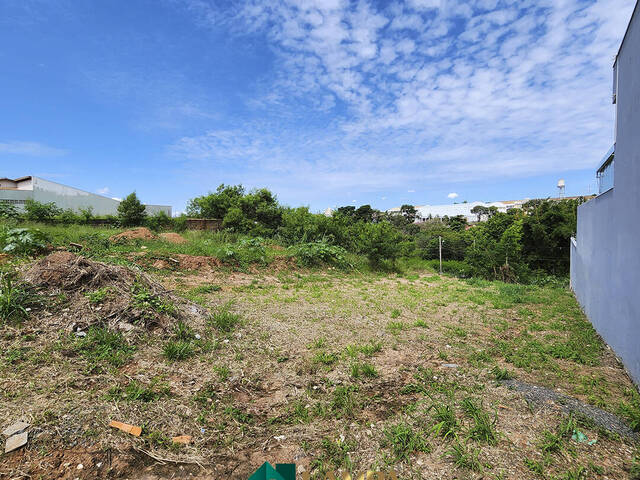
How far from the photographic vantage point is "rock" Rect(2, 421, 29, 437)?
198 cm

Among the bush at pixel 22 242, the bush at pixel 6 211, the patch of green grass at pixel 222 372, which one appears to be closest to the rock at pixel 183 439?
the patch of green grass at pixel 222 372

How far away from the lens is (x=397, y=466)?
1.96 meters

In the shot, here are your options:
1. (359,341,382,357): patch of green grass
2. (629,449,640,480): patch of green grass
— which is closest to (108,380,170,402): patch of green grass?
(359,341,382,357): patch of green grass

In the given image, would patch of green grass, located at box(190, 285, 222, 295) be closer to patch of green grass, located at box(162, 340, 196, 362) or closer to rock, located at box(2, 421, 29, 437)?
patch of green grass, located at box(162, 340, 196, 362)

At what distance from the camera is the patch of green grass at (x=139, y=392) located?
2492 mm

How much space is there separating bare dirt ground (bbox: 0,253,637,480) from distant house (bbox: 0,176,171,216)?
1723 cm

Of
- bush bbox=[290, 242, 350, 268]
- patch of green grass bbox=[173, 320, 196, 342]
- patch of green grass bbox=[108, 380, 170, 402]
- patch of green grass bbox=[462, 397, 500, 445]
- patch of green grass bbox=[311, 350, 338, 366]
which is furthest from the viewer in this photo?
bush bbox=[290, 242, 350, 268]

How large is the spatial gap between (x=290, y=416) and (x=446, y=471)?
1220mm

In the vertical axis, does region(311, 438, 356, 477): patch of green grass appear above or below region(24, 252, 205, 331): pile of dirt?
below

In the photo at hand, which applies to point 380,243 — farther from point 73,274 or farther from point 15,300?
point 15,300

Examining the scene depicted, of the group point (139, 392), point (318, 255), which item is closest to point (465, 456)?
point (139, 392)

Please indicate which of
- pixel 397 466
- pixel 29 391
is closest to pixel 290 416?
pixel 397 466

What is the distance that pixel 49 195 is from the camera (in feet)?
66.4

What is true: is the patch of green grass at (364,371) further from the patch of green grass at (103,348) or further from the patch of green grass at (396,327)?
the patch of green grass at (103,348)
